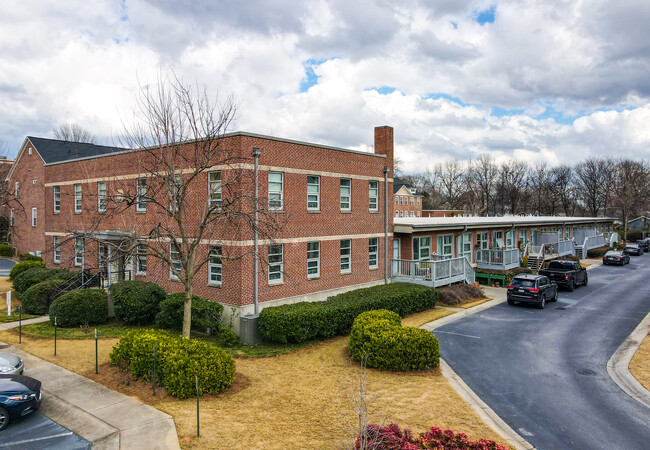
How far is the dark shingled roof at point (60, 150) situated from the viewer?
3384 centimetres

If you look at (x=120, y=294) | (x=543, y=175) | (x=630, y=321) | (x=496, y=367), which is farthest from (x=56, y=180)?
(x=543, y=175)

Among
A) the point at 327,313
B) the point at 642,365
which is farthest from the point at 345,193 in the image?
the point at 642,365

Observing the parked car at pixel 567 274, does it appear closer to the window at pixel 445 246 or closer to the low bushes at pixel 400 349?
the window at pixel 445 246

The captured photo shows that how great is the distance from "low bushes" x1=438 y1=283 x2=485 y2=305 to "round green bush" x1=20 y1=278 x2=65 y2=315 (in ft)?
66.4

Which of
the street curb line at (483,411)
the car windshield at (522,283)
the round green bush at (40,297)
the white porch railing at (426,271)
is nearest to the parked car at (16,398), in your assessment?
the street curb line at (483,411)

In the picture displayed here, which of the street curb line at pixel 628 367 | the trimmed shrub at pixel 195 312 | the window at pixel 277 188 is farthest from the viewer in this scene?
the window at pixel 277 188

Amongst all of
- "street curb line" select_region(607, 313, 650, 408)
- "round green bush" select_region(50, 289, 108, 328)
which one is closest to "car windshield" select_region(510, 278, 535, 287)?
"street curb line" select_region(607, 313, 650, 408)

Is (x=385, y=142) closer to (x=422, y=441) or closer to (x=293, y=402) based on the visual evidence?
(x=293, y=402)

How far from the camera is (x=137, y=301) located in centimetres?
1880

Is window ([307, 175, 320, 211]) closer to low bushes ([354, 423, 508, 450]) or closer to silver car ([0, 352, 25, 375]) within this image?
silver car ([0, 352, 25, 375])

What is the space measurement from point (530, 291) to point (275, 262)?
1427cm

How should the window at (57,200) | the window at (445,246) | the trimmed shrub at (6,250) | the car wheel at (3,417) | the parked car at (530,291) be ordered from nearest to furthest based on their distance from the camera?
the car wheel at (3,417), the parked car at (530,291), the window at (57,200), the window at (445,246), the trimmed shrub at (6,250)

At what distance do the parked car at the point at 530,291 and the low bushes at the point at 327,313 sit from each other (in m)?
6.13

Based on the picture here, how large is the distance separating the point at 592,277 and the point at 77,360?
120ft
